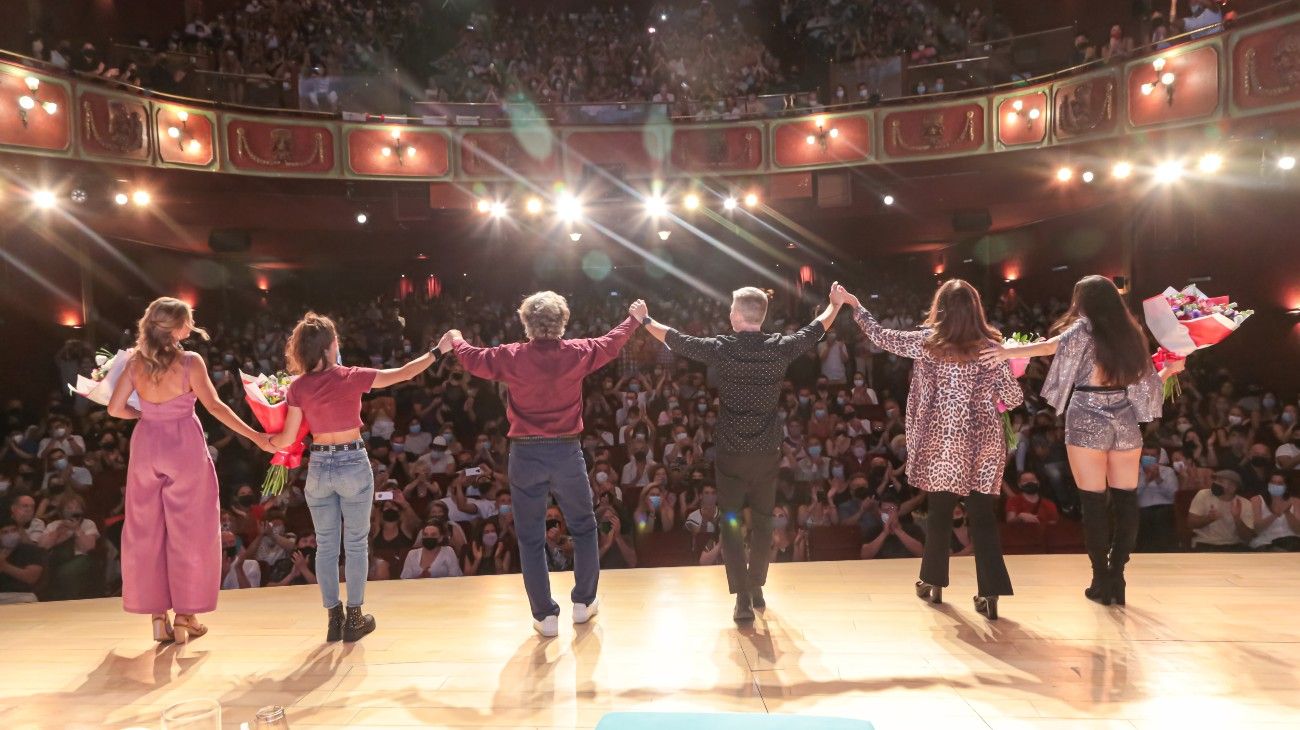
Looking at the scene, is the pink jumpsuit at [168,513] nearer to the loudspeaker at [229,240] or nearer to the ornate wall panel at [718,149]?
the ornate wall panel at [718,149]

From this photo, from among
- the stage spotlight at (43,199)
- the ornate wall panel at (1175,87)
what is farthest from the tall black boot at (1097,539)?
the stage spotlight at (43,199)

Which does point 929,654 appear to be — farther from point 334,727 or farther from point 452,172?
point 452,172

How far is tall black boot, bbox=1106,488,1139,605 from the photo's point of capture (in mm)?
3297

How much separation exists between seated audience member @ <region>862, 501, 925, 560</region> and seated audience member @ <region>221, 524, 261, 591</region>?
3866mm

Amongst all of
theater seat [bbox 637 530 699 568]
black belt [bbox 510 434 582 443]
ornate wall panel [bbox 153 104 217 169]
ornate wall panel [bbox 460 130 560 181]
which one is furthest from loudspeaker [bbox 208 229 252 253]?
black belt [bbox 510 434 582 443]

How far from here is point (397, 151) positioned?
34.8 ft

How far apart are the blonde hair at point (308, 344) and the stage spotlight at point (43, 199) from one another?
7.67 m

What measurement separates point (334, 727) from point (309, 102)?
9.61m

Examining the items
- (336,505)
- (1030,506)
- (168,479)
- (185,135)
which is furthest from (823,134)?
(168,479)

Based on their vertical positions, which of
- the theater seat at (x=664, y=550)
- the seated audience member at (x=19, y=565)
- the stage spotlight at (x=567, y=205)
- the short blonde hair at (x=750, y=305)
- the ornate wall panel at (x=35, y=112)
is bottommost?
the theater seat at (x=664, y=550)

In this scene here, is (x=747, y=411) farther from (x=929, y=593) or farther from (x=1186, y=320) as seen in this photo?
(x=1186, y=320)

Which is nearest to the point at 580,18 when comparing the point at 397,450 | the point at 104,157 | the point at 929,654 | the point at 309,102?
the point at 309,102

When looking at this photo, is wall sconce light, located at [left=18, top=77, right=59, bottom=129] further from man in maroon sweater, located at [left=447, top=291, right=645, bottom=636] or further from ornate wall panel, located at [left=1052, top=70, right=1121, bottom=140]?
ornate wall panel, located at [left=1052, top=70, right=1121, bottom=140]

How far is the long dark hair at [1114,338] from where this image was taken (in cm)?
320
